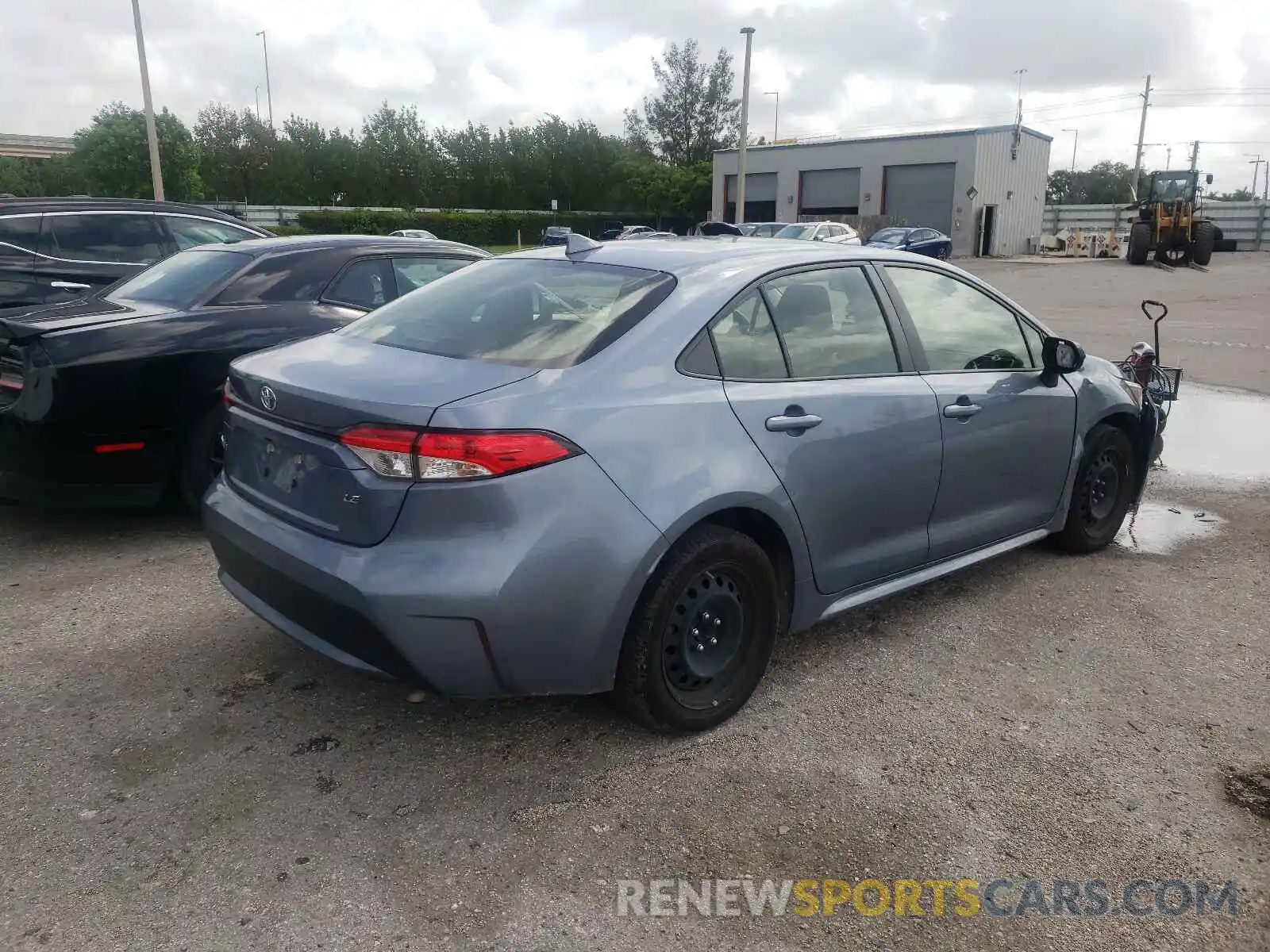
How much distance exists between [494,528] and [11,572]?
10.6 feet

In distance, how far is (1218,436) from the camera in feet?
25.6

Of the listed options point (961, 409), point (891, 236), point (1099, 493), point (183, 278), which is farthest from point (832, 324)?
point (891, 236)

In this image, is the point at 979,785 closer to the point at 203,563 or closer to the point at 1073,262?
the point at 203,563

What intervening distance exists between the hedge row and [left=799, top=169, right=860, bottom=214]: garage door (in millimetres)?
10793

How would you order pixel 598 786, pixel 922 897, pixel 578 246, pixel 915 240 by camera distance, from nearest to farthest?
pixel 922 897 < pixel 598 786 < pixel 578 246 < pixel 915 240

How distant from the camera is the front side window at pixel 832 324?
3477mm

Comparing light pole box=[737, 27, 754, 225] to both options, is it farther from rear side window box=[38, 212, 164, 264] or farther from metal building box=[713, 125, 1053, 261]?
rear side window box=[38, 212, 164, 264]

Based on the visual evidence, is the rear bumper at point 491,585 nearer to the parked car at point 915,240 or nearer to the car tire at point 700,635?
the car tire at point 700,635

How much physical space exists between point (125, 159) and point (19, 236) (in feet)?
142

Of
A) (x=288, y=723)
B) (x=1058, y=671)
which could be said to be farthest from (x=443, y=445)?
(x=1058, y=671)

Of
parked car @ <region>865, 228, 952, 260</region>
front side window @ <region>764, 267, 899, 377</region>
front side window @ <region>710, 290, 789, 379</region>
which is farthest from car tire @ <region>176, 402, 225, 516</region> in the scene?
parked car @ <region>865, 228, 952, 260</region>

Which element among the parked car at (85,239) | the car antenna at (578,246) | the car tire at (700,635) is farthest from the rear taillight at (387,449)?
the parked car at (85,239)

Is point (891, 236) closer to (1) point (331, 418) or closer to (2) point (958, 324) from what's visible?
(2) point (958, 324)

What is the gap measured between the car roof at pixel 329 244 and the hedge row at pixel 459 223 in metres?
37.9
